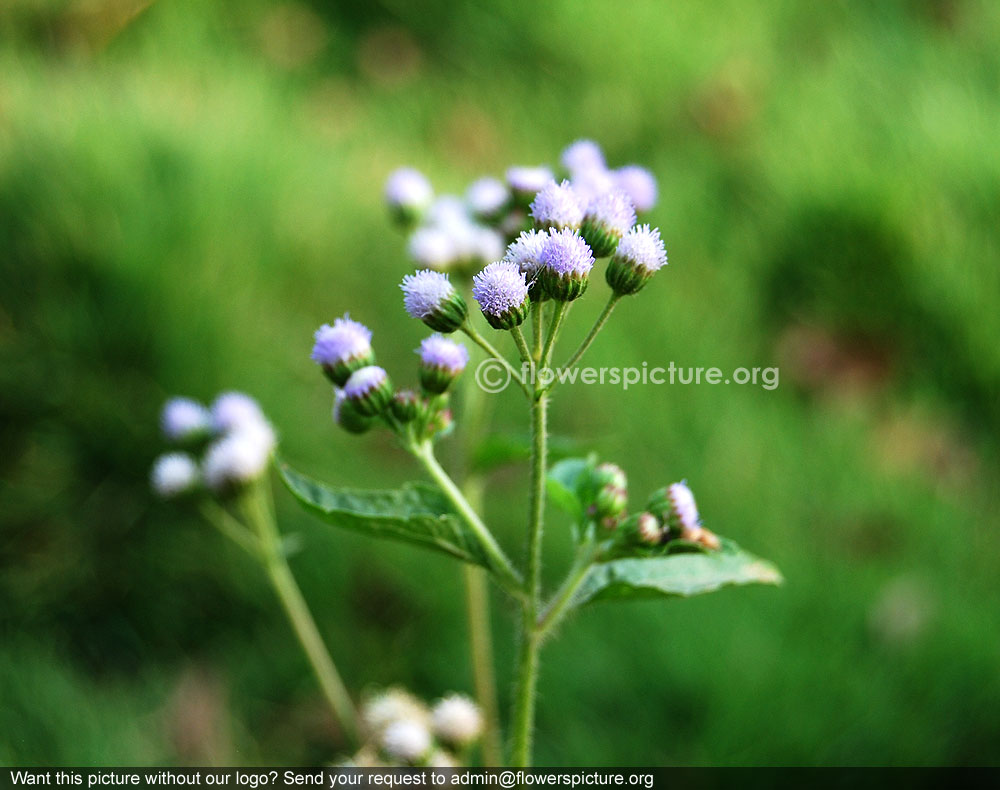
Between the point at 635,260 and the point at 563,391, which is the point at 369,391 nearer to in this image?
the point at 635,260

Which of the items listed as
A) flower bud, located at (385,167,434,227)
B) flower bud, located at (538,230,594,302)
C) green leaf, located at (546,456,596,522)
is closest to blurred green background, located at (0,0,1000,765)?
green leaf, located at (546,456,596,522)

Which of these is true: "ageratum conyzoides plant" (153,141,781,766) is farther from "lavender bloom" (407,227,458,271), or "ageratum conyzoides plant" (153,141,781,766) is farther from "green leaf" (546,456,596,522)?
"lavender bloom" (407,227,458,271)

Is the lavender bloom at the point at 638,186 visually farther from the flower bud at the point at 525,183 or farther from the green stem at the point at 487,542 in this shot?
the green stem at the point at 487,542

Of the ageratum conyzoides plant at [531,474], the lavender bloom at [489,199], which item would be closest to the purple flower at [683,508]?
the ageratum conyzoides plant at [531,474]

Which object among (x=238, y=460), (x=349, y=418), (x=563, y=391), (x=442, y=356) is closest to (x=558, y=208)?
(x=442, y=356)

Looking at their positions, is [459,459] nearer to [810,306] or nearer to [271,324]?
[271,324]

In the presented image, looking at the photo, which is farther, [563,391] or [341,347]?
[563,391]
